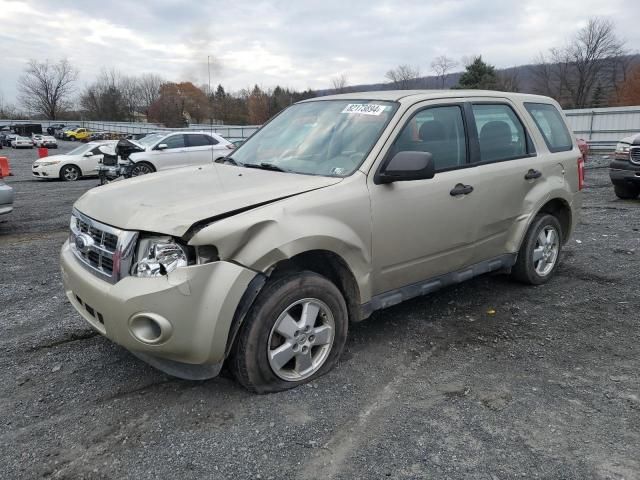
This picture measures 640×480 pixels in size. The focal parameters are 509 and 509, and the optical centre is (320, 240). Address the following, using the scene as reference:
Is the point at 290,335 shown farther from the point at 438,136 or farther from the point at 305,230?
the point at 438,136

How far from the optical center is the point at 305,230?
3000 mm

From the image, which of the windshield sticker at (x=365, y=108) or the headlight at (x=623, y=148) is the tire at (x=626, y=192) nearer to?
the headlight at (x=623, y=148)

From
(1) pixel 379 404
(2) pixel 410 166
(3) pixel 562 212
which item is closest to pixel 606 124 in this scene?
(3) pixel 562 212

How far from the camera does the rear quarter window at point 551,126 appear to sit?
4.88m

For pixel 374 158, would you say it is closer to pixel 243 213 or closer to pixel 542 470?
pixel 243 213

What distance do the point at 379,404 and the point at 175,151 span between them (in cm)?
1415

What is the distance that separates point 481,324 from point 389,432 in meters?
1.79

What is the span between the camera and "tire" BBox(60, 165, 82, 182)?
18078 millimetres

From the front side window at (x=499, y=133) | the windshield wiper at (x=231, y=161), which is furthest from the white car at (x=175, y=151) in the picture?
the front side window at (x=499, y=133)

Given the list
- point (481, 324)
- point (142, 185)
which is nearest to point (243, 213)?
point (142, 185)

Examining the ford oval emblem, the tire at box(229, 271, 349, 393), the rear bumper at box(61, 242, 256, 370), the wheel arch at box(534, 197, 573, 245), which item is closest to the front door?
the tire at box(229, 271, 349, 393)

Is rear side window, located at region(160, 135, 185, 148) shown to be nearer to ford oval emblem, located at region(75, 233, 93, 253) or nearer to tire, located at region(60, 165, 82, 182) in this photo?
tire, located at region(60, 165, 82, 182)

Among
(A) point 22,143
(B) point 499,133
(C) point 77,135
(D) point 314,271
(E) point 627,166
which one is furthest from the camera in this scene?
(C) point 77,135

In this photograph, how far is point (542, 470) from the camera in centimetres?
246
